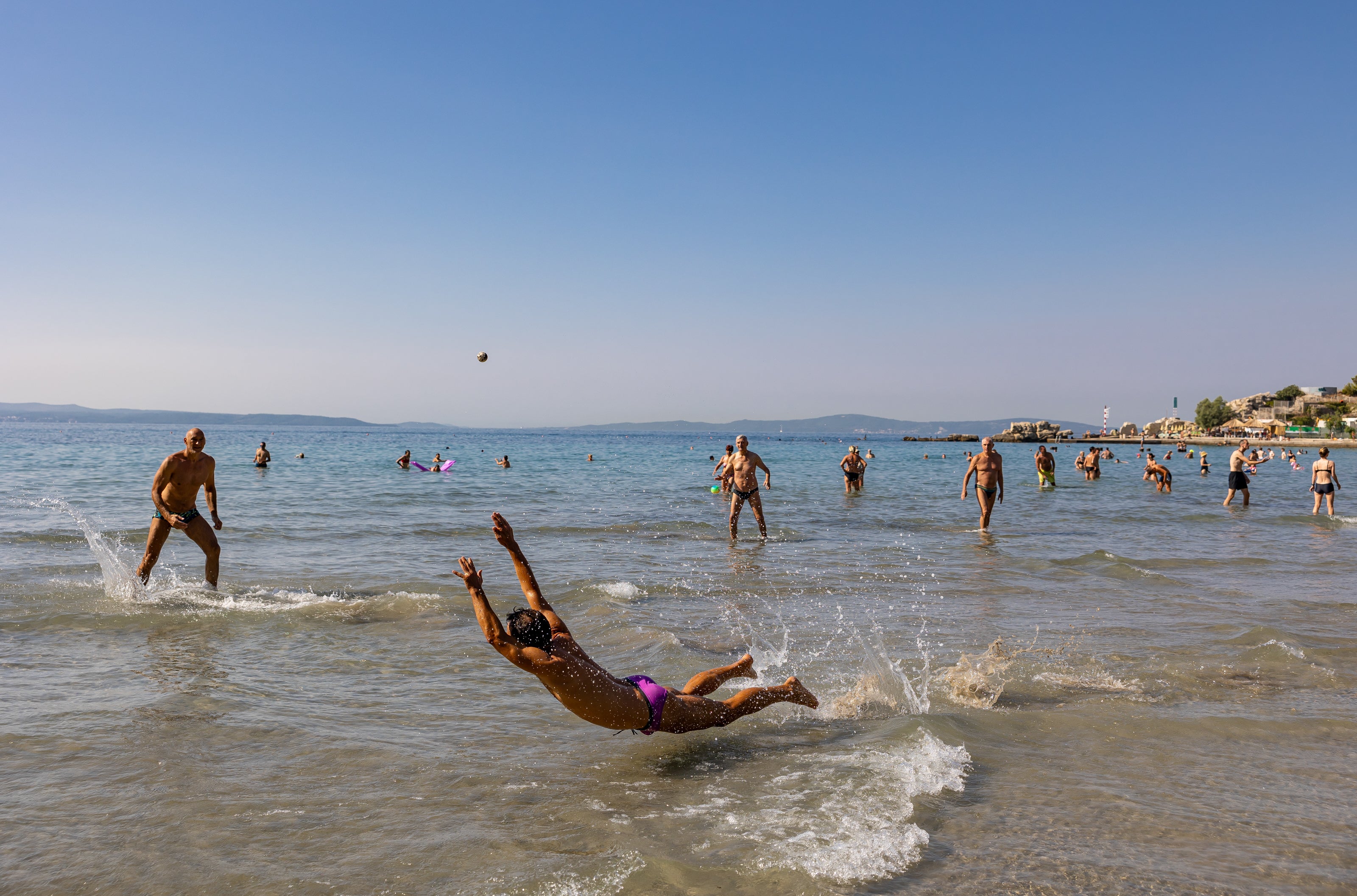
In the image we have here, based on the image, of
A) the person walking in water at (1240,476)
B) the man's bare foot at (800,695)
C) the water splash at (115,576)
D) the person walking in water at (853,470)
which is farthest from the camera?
the person walking in water at (853,470)

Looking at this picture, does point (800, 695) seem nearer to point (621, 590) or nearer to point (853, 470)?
point (621, 590)

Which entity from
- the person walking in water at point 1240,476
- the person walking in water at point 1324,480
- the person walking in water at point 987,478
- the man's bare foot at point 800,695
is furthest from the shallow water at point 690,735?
the person walking in water at point 1240,476

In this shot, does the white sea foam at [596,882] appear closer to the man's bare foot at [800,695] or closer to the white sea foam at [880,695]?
the man's bare foot at [800,695]

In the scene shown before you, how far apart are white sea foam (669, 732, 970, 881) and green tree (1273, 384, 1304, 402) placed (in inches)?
5143

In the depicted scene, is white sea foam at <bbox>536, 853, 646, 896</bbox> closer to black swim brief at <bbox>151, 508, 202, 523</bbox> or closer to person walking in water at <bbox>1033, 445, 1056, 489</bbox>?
black swim brief at <bbox>151, 508, 202, 523</bbox>

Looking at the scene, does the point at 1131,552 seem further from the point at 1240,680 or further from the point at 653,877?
the point at 653,877

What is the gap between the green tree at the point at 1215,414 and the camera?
110 metres

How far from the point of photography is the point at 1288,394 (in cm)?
10862

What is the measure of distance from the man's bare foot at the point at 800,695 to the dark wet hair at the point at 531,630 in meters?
1.64

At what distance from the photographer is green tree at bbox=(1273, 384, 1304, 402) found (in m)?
108

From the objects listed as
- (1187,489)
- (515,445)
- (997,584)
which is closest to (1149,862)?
(997,584)

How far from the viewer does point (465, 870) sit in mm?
3289

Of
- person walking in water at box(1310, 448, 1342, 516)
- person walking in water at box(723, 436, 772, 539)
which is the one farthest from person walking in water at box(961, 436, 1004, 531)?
person walking in water at box(1310, 448, 1342, 516)

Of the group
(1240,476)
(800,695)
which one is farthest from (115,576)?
(1240,476)
